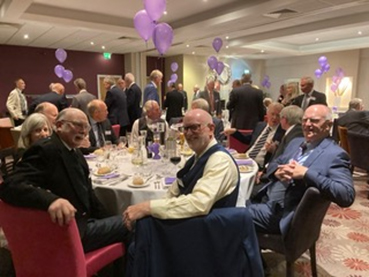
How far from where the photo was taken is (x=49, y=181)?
171cm

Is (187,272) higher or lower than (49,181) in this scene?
lower

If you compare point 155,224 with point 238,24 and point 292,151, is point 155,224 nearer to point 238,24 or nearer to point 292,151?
point 292,151

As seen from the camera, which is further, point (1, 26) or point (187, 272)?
point (1, 26)

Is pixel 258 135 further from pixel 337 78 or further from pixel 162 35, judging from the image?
pixel 337 78

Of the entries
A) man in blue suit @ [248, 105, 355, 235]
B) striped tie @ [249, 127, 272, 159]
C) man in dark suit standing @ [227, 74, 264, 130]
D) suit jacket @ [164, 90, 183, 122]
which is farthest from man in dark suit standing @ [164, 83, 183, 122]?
man in blue suit @ [248, 105, 355, 235]

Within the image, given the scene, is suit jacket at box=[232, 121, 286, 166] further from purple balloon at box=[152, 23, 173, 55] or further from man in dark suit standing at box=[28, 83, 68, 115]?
man in dark suit standing at box=[28, 83, 68, 115]

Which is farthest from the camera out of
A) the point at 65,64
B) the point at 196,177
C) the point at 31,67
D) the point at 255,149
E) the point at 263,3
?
the point at 65,64

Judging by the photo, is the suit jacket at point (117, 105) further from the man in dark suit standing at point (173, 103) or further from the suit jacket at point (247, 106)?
the suit jacket at point (247, 106)

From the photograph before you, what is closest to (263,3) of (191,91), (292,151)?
(292,151)

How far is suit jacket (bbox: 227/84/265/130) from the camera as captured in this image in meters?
5.20

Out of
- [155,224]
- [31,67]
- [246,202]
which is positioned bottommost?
[246,202]

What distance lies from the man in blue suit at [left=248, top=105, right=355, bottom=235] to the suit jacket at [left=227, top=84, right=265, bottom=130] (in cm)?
276

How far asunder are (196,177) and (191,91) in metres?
10.9

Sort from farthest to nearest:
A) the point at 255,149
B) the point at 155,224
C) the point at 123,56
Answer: the point at 123,56 → the point at 255,149 → the point at 155,224
